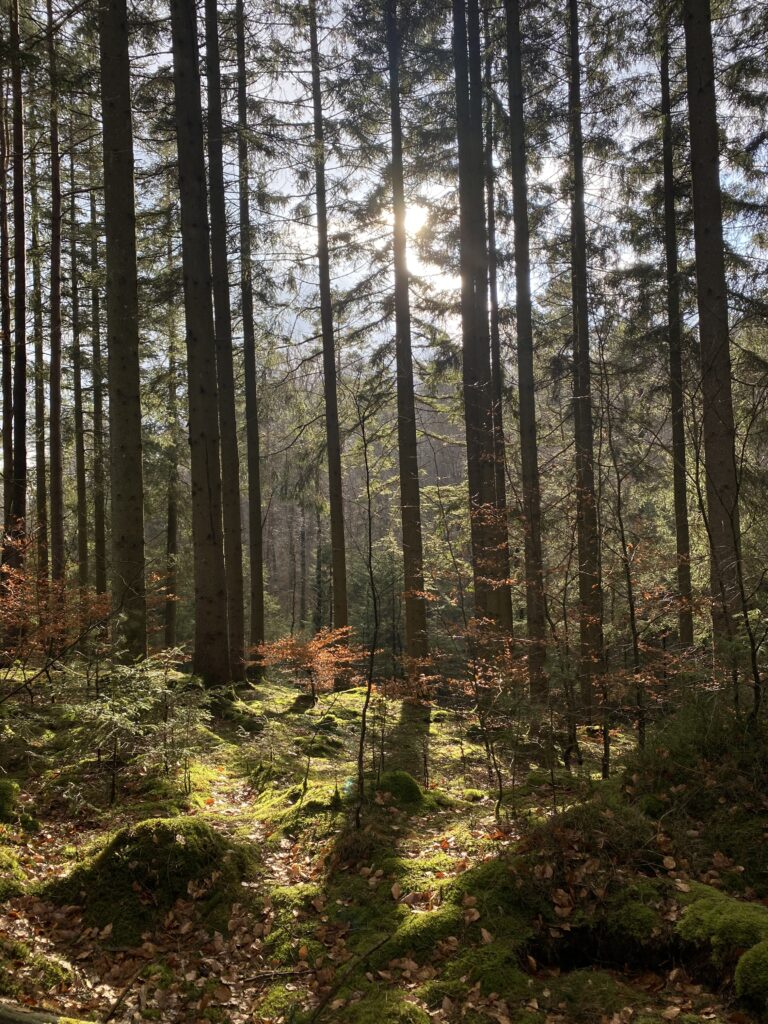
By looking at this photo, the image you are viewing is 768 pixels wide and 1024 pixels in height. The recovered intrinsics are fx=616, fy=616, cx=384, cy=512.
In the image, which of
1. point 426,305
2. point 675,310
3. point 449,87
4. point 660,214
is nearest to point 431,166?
point 449,87

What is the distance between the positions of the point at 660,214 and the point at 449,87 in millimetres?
5194

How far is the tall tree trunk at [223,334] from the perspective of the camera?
424 inches

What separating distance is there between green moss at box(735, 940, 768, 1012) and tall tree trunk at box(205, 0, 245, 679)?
9049 mm

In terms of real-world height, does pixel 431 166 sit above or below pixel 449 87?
below

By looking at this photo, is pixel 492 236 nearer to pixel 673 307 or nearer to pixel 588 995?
pixel 673 307

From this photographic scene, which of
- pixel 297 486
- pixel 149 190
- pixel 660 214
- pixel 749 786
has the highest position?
pixel 149 190

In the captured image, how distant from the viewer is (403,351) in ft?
41.8

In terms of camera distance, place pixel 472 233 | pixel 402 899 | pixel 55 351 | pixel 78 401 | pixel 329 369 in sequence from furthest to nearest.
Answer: pixel 78 401 → pixel 329 369 → pixel 55 351 → pixel 472 233 → pixel 402 899

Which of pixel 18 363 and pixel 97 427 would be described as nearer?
pixel 18 363

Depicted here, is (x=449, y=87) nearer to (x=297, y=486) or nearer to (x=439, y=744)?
(x=297, y=486)

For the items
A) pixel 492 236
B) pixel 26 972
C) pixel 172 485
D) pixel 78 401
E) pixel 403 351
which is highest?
pixel 492 236

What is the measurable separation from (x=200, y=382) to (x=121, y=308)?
6.08ft

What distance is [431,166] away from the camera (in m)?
13.2

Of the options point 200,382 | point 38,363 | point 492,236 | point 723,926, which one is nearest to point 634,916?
point 723,926
